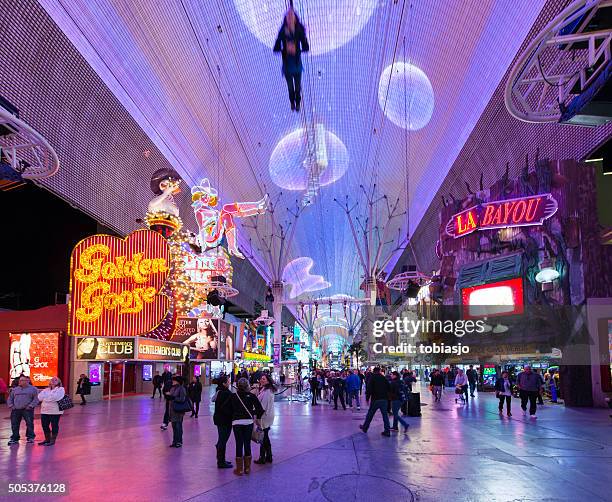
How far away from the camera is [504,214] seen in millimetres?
26875

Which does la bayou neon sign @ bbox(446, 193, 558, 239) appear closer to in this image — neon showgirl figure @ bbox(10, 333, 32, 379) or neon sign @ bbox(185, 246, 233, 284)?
neon sign @ bbox(185, 246, 233, 284)

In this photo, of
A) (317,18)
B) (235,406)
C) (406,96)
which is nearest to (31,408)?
(235,406)

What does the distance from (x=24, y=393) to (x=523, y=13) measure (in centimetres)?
2252

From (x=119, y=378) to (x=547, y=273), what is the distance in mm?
25388

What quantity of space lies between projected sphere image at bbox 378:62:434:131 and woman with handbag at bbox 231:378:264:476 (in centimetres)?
2998

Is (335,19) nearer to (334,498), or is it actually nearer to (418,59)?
(418,59)

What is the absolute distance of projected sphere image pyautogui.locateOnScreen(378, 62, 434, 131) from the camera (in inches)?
1399

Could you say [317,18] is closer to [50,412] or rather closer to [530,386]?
[530,386]

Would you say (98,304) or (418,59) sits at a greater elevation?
(418,59)

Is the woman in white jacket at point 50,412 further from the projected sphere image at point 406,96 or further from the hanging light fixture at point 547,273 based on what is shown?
the projected sphere image at point 406,96

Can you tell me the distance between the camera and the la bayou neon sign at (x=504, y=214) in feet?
80.0

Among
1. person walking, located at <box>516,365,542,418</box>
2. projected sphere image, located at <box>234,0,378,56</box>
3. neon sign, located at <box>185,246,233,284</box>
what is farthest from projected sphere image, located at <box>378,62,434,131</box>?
person walking, located at <box>516,365,542,418</box>

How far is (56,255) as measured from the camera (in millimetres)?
34875

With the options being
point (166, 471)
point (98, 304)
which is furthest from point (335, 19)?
point (166, 471)
